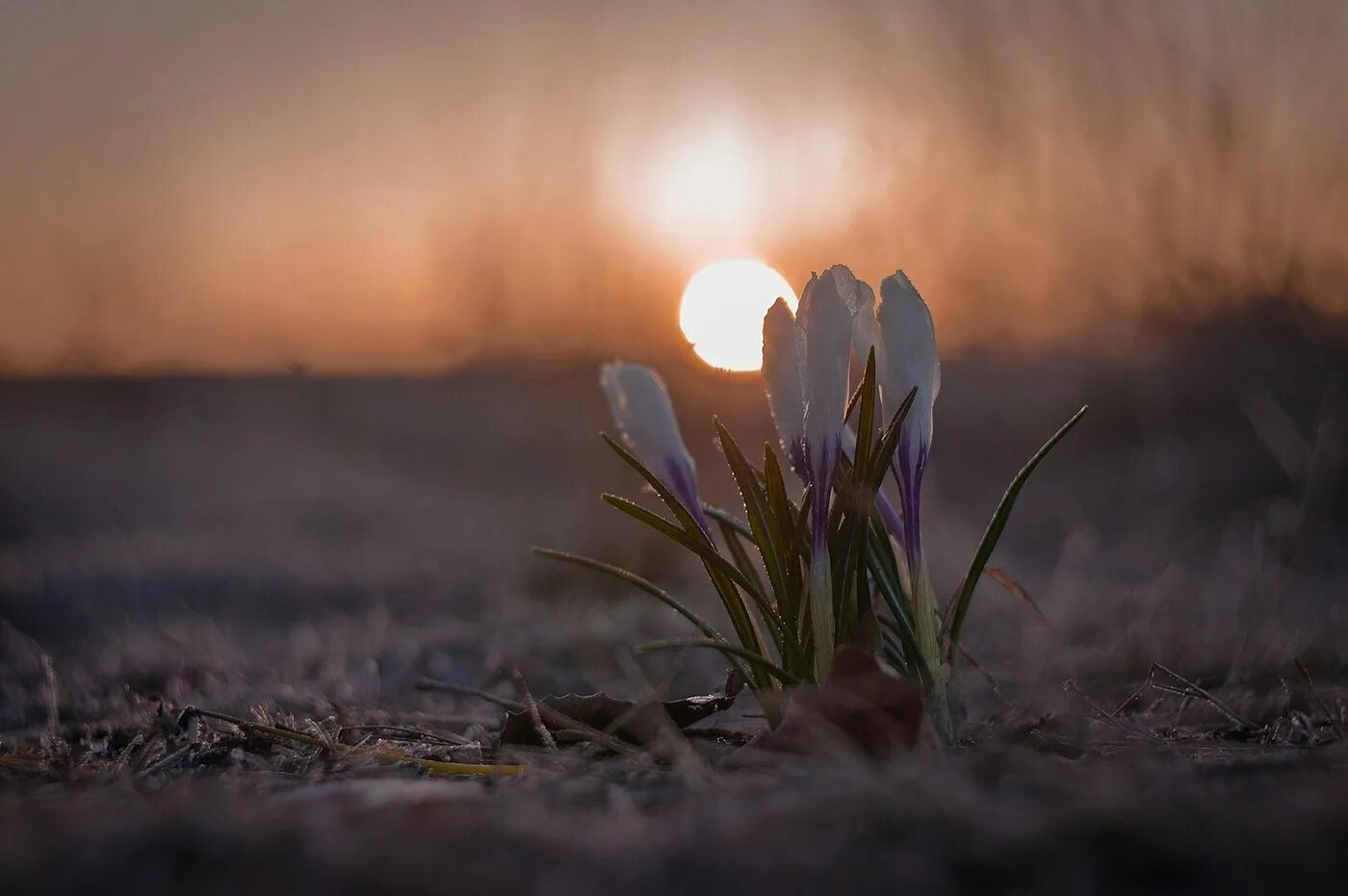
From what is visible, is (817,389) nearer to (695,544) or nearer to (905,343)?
(905,343)

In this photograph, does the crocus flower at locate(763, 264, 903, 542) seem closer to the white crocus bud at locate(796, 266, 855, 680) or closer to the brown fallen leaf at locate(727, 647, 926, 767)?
the white crocus bud at locate(796, 266, 855, 680)

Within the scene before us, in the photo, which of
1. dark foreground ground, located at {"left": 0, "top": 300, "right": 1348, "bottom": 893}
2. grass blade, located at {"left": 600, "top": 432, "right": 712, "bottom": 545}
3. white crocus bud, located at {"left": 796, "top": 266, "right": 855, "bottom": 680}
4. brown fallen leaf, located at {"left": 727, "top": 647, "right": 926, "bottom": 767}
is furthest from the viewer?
grass blade, located at {"left": 600, "top": 432, "right": 712, "bottom": 545}

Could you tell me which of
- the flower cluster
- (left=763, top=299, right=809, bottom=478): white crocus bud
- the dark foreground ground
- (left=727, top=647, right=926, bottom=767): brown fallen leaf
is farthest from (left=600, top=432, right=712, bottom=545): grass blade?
(left=727, top=647, right=926, bottom=767): brown fallen leaf

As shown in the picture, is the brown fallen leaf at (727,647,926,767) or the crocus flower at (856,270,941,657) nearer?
the brown fallen leaf at (727,647,926,767)

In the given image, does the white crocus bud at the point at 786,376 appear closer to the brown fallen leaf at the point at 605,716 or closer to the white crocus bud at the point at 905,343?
the white crocus bud at the point at 905,343

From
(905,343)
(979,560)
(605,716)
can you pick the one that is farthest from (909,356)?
(605,716)

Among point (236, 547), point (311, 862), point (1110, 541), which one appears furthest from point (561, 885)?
point (1110, 541)
